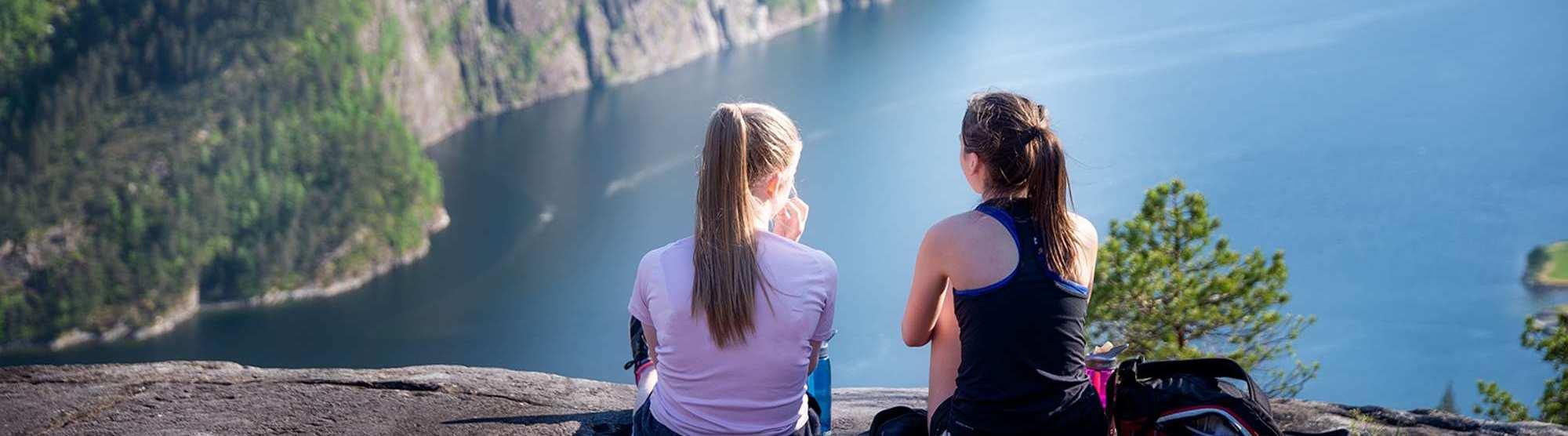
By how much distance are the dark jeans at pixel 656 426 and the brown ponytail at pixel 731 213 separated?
1.33 ft

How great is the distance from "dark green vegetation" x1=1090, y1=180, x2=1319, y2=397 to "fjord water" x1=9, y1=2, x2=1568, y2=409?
97.0ft

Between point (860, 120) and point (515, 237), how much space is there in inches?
796

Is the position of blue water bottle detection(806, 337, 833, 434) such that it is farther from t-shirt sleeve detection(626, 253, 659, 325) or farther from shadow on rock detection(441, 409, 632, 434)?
shadow on rock detection(441, 409, 632, 434)

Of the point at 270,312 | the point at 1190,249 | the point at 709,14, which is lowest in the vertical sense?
the point at 270,312

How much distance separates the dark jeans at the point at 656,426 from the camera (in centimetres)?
414

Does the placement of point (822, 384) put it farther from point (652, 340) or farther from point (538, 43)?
point (538, 43)

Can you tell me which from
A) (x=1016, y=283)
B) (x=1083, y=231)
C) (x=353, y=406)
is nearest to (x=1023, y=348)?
(x=1016, y=283)

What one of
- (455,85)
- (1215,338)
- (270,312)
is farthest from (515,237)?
(1215,338)

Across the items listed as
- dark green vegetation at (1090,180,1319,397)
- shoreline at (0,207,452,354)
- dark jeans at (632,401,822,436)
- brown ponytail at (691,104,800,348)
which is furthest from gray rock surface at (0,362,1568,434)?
shoreline at (0,207,452,354)

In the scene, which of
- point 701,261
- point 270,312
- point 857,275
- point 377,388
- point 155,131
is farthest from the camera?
point 155,131

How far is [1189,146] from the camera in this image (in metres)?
60.6

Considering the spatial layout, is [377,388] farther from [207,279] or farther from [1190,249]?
[207,279]

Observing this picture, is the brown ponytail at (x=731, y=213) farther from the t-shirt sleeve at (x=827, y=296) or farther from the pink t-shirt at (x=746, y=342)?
the t-shirt sleeve at (x=827, y=296)

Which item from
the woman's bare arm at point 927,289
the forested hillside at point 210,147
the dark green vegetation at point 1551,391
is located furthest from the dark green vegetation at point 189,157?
the woman's bare arm at point 927,289
